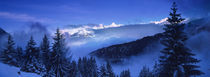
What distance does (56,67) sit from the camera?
21609 mm

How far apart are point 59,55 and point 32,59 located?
1107cm

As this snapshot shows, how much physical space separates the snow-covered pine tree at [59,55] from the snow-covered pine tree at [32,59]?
25.6ft

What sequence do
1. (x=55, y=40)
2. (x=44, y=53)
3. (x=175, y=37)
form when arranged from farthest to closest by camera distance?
(x=44, y=53)
(x=55, y=40)
(x=175, y=37)

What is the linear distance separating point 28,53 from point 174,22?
29049 millimetres

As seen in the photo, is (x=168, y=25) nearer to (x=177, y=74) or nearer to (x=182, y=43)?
(x=182, y=43)

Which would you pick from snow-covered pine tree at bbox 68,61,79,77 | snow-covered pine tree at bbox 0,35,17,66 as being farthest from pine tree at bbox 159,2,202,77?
snow-covered pine tree at bbox 68,61,79,77

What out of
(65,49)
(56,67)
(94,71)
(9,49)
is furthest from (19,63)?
(94,71)

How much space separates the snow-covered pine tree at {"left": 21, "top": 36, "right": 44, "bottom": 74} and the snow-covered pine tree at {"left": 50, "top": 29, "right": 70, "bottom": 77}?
25.6 feet

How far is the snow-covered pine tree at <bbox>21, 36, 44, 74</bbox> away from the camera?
26156 mm

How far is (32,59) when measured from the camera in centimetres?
2711

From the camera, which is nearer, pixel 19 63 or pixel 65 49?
pixel 65 49

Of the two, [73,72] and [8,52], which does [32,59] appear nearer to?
[8,52]

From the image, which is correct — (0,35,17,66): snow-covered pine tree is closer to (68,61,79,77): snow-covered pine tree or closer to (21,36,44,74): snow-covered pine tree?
(21,36,44,74): snow-covered pine tree

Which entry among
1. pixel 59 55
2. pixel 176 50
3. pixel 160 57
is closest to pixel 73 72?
pixel 59 55
